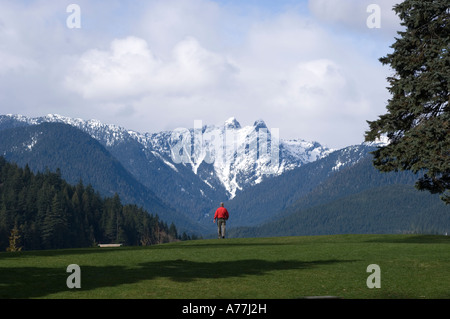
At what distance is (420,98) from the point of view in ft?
138

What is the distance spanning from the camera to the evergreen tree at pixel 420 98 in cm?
4009

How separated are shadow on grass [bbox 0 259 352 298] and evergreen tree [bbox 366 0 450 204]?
1312cm

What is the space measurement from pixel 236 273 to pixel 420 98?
2114 cm

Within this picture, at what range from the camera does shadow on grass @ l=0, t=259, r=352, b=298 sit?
76.4 ft

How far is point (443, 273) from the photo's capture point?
2770 centimetres

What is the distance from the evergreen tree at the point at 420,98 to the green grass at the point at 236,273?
22.0 ft
